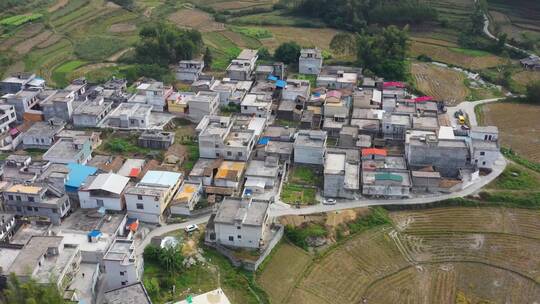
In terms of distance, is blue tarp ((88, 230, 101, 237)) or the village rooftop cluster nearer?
the village rooftop cluster

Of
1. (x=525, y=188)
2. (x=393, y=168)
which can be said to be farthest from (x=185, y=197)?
(x=525, y=188)

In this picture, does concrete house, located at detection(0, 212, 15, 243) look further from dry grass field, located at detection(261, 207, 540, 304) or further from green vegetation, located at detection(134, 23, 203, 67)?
green vegetation, located at detection(134, 23, 203, 67)

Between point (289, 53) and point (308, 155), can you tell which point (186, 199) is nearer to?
point (308, 155)

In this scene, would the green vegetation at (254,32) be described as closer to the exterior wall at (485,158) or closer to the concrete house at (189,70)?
the concrete house at (189,70)

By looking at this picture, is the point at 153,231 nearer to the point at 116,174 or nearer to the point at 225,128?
the point at 116,174

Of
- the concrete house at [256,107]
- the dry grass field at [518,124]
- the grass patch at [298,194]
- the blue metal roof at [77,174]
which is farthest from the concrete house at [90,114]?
the dry grass field at [518,124]

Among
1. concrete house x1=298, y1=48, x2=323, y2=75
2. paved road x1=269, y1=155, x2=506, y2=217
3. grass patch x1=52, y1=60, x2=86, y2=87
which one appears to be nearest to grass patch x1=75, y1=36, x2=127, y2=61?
grass patch x1=52, y1=60, x2=86, y2=87

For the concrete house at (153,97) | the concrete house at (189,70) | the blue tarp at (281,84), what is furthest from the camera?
the concrete house at (189,70)
